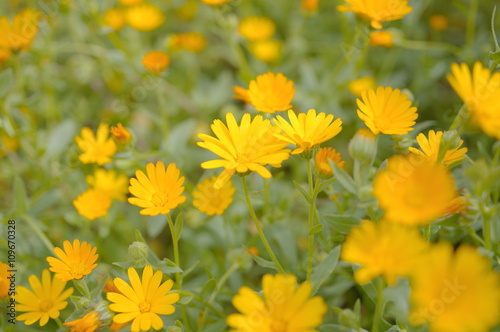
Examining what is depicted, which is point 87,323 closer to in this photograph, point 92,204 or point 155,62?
point 92,204

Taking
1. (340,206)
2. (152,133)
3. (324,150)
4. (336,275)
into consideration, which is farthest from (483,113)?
(152,133)

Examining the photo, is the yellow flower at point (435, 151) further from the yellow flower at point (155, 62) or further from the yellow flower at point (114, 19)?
the yellow flower at point (114, 19)

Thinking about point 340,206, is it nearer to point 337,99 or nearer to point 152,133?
point 337,99

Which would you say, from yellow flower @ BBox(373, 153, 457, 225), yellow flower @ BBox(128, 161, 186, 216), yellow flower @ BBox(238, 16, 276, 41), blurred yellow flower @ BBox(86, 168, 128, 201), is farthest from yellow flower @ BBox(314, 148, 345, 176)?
yellow flower @ BBox(238, 16, 276, 41)

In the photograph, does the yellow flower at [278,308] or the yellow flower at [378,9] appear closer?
the yellow flower at [278,308]

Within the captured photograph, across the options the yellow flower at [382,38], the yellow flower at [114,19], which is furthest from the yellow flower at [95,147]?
the yellow flower at [382,38]

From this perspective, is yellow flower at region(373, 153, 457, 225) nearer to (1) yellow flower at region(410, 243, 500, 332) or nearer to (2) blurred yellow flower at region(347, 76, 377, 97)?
(1) yellow flower at region(410, 243, 500, 332)
